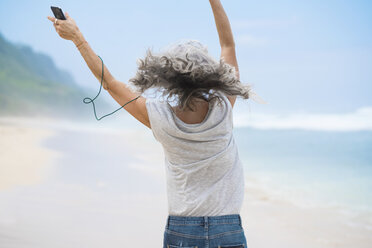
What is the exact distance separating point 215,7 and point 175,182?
0.67 m

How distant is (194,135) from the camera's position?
132cm

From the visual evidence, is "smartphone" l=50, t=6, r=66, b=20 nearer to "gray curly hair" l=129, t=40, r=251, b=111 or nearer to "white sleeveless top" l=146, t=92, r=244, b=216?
"gray curly hair" l=129, t=40, r=251, b=111

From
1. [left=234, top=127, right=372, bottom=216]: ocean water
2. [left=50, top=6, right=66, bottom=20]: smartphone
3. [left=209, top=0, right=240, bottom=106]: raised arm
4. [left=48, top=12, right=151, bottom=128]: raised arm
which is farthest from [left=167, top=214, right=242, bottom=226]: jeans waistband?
[left=234, top=127, right=372, bottom=216]: ocean water

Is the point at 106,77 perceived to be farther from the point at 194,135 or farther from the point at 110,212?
the point at 110,212

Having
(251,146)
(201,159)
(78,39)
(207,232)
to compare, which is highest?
(78,39)

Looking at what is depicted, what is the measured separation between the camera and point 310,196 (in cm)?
639

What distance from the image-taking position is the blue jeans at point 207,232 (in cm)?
134

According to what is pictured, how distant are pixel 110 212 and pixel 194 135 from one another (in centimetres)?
314

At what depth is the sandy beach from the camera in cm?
353

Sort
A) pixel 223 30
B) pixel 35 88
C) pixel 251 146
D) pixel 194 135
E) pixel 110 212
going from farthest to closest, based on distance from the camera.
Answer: pixel 35 88 → pixel 251 146 → pixel 110 212 → pixel 223 30 → pixel 194 135

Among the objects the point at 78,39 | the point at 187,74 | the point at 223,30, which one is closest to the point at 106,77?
the point at 78,39

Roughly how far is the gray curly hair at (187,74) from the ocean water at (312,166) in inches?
Result: 185

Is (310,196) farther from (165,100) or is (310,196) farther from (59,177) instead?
(165,100)

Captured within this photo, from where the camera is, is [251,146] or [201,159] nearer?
[201,159]
